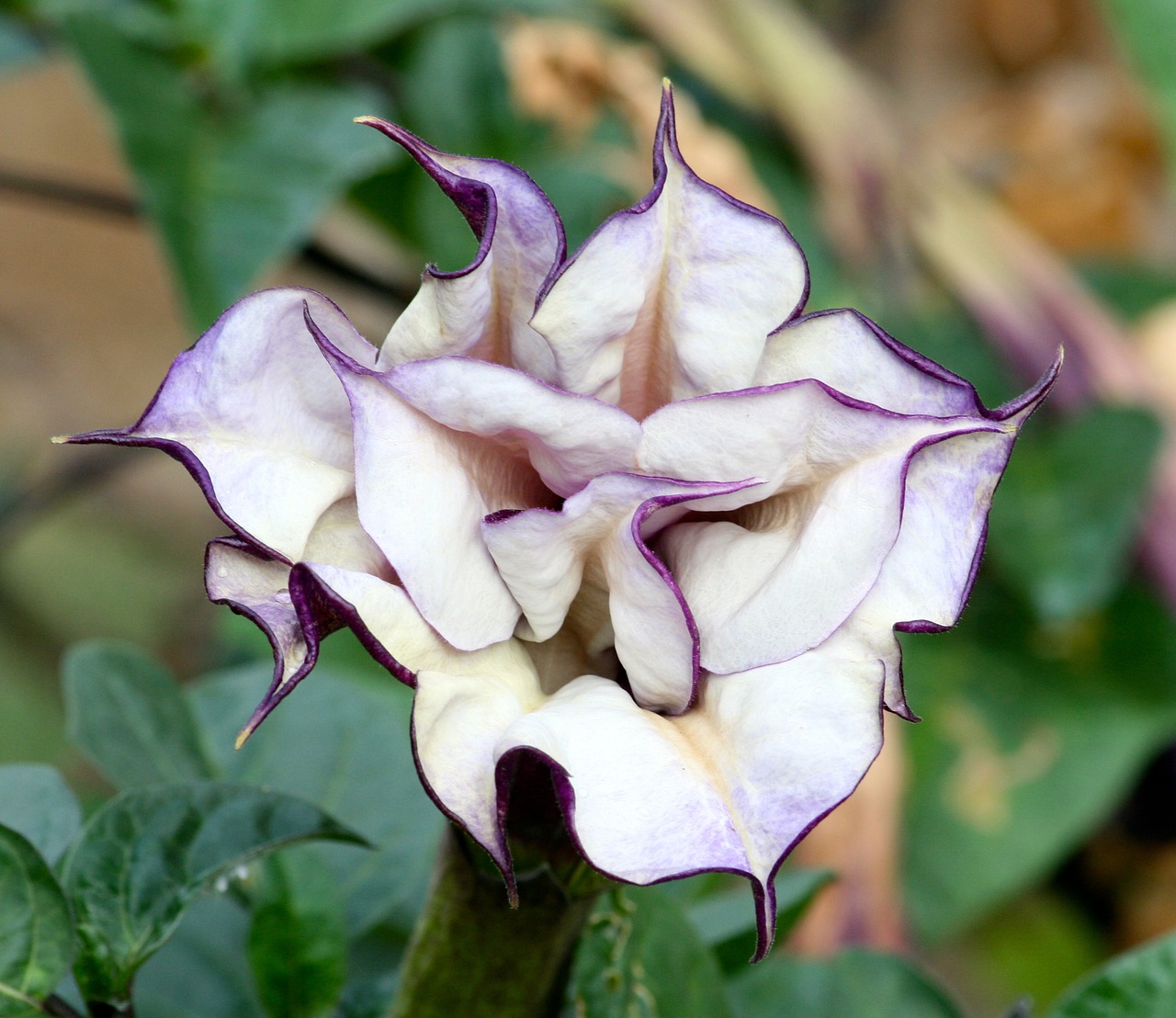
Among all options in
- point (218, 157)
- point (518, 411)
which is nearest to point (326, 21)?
point (218, 157)

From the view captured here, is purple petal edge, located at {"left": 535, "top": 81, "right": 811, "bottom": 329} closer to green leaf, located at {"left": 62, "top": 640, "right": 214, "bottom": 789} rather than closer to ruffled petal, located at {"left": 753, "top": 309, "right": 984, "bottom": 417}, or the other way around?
ruffled petal, located at {"left": 753, "top": 309, "right": 984, "bottom": 417}

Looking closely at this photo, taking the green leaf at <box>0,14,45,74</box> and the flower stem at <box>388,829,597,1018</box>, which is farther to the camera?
the green leaf at <box>0,14,45,74</box>

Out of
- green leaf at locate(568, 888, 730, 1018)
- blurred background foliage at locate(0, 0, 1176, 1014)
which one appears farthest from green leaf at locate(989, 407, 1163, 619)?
green leaf at locate(568, 888, 730, 1018)

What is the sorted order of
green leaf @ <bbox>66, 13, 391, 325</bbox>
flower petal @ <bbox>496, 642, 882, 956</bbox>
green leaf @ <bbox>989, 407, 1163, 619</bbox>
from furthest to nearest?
green leaf @ <bbox>989, 407, 1163, 619</bbox> < green leaf @ <bbox>66, 13, 391, 325</bbox> < flower petal @ <bbox>496, 642, 882, 956</bbox>

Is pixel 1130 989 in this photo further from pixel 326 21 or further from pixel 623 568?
pixel 326 21

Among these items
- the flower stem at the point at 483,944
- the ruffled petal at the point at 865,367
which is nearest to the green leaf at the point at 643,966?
the flower stem at the point at 483,944

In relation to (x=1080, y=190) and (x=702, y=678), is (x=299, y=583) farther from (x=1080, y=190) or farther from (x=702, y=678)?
(x=1080, y=190)

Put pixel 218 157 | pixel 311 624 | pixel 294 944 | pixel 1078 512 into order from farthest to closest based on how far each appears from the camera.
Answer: pixel 1078 512 < pixel 218 157 < pixel 294 944 < pixel 311 624
